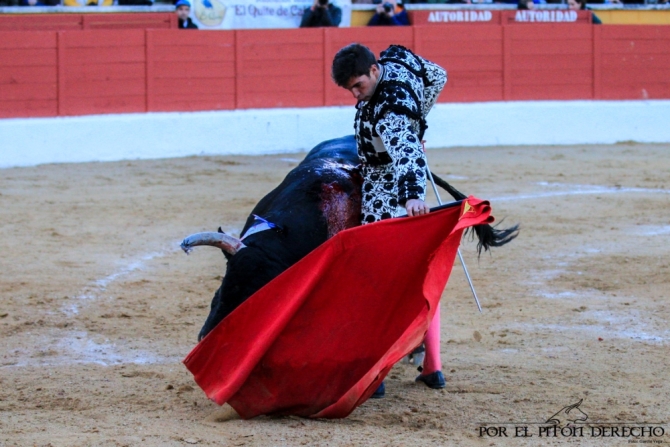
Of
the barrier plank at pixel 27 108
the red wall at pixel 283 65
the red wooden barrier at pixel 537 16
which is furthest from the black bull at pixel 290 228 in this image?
the red wooden barrier at pixel 537 16

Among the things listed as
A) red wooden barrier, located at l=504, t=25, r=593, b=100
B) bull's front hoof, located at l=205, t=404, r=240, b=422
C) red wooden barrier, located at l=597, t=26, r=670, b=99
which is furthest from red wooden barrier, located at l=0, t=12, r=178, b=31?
bull's front hoof, located at l=205, t=404, r=240, b=422

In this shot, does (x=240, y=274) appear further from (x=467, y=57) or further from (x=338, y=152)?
(x=467, y=57)

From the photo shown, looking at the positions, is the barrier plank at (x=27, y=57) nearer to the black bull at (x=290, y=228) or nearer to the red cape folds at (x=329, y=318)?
the black bull at (x=290, y=228)

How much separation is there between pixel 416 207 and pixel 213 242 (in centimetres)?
59

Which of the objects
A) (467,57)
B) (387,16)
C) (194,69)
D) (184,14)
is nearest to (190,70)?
(194,69)

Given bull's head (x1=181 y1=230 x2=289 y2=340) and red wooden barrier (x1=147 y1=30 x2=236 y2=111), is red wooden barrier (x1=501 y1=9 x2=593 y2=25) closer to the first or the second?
red wooden barrier (x1=147 y1=30 x2=236 y2=111)

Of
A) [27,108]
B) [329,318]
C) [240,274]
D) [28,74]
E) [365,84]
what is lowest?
[329,318]

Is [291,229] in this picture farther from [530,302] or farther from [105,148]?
[105,148]

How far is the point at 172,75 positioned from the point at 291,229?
22.1ft

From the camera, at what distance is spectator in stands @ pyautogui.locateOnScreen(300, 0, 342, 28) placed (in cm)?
988

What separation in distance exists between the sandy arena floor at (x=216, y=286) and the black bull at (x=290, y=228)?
39 centimetres

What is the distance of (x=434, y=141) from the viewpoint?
10258mm

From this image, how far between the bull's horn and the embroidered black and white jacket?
50 centimetres

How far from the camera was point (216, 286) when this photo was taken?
469 centimetres
